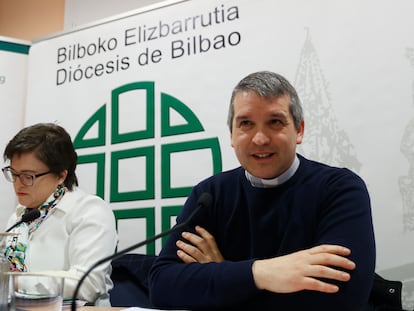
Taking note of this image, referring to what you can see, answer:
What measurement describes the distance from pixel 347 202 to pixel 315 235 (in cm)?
14

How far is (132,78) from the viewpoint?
2.53 meters

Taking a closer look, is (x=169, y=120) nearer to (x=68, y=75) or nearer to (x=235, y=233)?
Answer: (x=68, y=75)

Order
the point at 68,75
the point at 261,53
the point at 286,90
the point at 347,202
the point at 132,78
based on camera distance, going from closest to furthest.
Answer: the point at 347,202, the point at 286,90, the point at 261,53, the point at 132,78, the point at 68,75

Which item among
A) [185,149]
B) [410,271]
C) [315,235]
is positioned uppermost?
[185,149]

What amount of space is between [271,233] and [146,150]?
3.89 ft

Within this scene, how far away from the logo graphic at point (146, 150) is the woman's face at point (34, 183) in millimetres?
524

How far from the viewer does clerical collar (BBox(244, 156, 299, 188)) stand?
4.70ft

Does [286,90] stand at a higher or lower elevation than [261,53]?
lower

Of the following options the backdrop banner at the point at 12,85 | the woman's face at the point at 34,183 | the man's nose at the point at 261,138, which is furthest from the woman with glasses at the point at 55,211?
the backdrop banner at the point at 12,85

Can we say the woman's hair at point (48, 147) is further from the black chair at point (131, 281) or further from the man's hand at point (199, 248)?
the man's hand at point (199, 248)

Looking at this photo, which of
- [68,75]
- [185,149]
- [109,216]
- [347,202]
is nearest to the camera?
[347,202]

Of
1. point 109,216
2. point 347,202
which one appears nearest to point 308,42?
point 347,202

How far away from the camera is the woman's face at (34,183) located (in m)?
1.91

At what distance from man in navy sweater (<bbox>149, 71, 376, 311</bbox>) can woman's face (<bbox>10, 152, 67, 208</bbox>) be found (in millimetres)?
783
